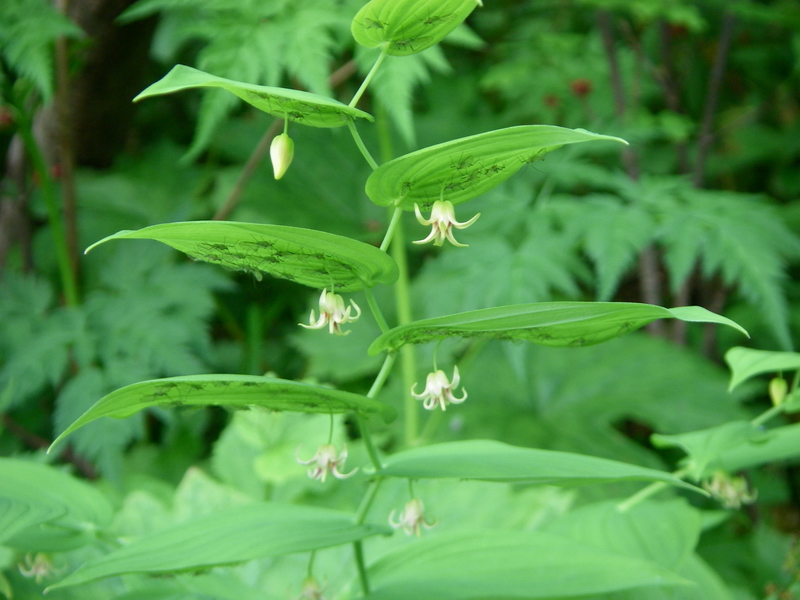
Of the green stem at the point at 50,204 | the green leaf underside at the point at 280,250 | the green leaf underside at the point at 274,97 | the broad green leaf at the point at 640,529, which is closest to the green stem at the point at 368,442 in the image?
the green leaf underside at the point at 280,250

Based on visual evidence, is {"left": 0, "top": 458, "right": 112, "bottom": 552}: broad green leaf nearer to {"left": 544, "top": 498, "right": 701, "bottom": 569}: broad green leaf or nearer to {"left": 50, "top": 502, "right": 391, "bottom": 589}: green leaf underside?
{"left": 50, "top": 502, "right": 391, "bottom": 589}: green leaf underside

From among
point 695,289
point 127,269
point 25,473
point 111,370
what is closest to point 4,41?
point 127,269

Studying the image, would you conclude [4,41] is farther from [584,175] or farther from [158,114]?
[584,175]

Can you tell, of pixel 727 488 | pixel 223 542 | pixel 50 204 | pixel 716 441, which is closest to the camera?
pixel 223 542

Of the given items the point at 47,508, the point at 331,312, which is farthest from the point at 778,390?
the point at 47,508

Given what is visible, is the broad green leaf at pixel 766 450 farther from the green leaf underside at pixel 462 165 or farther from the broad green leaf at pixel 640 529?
the green leaf underside at pixel 462 165

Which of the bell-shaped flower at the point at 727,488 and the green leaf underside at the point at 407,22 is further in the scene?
the bell-shaped flower at the point at 727,488

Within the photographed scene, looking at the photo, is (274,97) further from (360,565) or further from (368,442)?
(360,565)
